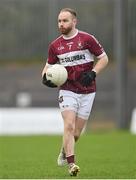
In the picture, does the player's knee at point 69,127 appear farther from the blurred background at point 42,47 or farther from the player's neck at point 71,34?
the blurred background at point 42,47

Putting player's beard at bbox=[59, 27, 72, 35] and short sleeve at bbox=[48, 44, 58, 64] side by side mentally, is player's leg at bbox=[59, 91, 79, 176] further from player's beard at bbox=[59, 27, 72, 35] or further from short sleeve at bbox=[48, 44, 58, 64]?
player's beard at bbox=[59, 27, 72, 35]

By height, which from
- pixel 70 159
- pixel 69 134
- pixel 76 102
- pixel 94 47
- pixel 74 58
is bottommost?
pixel 70 159

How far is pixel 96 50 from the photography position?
473 inches

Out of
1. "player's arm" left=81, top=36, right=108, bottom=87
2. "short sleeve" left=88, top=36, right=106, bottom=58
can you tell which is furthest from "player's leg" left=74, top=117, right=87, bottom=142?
"short sleeve" left=88, top=36, right=106, bottom=58

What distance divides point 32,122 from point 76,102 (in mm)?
15566

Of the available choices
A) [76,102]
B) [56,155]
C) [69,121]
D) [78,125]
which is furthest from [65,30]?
[56,155]

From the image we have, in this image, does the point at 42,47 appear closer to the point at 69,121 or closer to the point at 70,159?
the point at 69,121

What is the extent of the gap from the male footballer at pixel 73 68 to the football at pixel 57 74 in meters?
0.08

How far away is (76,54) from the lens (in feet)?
39.2

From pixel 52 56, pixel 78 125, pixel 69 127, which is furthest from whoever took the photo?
pixel 78 125

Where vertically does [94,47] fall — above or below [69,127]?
above

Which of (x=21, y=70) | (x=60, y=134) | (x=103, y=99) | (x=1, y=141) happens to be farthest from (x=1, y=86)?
(x=1, y=141)

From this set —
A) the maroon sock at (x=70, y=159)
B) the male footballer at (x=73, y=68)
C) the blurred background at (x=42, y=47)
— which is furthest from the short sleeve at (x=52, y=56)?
the blurred background at (x=42, y=47)

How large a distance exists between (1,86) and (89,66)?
2417cm
